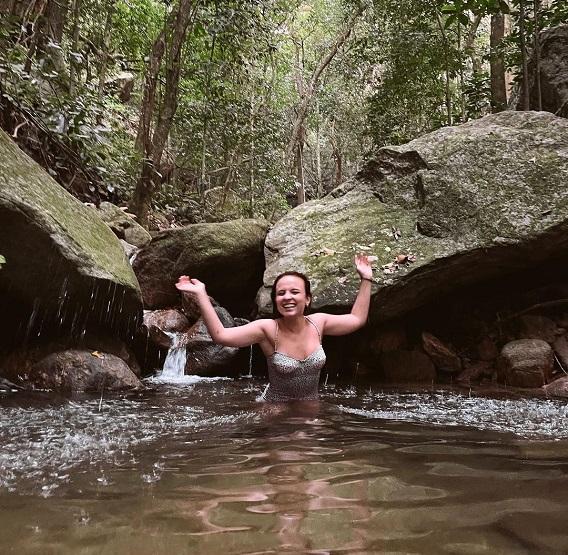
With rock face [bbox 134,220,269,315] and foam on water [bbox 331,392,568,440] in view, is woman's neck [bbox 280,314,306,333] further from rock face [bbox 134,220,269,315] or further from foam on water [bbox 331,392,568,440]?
rock face [bbox 134,220,269,315]

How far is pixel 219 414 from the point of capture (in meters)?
4.14

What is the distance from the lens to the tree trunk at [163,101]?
9.80m

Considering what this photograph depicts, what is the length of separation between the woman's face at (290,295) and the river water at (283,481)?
0.72 metres

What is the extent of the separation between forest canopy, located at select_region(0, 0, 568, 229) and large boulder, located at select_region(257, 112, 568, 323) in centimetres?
183

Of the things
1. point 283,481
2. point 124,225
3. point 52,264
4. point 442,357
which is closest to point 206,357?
point 52,264

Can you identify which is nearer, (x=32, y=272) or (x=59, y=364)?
(x=32, y=272)

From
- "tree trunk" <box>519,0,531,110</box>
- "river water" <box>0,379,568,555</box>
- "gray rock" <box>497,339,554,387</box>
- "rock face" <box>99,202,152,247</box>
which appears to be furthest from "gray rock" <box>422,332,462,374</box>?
"rock face" <box>99,202,152,247</box>

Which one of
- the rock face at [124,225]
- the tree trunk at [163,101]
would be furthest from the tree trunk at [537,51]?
the rock face at [124,225]

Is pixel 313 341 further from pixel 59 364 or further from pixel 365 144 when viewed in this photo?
pixel 365 144

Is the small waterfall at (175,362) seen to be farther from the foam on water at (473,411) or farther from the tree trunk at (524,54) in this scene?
the tree trunk at (524,54)

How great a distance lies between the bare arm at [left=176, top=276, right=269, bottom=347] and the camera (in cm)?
377

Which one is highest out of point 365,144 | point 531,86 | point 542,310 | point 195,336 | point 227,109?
point 365,144

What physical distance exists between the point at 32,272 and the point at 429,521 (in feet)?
14.2

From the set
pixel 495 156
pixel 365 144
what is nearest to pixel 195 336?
pixel 495 156
